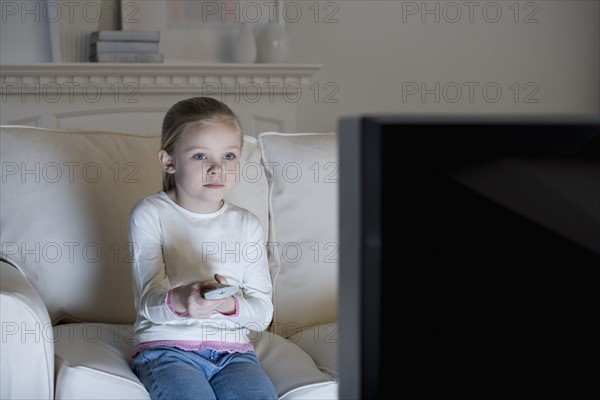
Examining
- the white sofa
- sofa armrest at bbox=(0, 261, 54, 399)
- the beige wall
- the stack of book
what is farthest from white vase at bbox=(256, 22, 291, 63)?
sofa armrest at bbox=(0, 261, 54, 399)

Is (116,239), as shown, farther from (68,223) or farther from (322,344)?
(322,344)

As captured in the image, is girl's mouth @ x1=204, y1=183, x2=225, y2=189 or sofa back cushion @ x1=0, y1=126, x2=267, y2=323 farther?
sofa back cushion @ x1=0, y1=126, x2=267, y2=323

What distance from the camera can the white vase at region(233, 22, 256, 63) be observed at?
11.5 feet

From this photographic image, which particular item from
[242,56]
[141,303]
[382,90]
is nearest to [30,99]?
[242,56]

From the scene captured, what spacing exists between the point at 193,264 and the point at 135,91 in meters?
1.86

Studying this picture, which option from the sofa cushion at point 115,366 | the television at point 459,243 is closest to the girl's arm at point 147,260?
the sofa cushion at point 115,366

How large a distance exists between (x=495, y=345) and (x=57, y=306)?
1.61m

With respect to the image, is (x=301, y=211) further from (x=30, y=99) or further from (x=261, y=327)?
(x=30, y=99)

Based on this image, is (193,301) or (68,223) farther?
(68,223)

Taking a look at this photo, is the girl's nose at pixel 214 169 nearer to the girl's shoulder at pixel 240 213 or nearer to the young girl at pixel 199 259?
the young girl at pixel 199 259

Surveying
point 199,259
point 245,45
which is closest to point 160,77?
point 245,45

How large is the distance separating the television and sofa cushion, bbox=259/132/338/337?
5.25 feet

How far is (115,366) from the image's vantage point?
1.64 metres

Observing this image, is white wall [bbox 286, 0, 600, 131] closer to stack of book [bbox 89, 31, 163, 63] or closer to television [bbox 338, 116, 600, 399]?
stack of book [bbox 89, 31, 163, 63]
